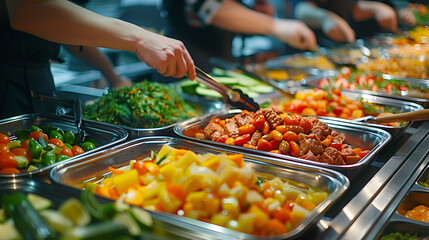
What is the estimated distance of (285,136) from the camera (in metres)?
1.88

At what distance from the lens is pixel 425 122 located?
2.46 metres

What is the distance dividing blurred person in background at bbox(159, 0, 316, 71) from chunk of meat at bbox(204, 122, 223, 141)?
1.57 meters

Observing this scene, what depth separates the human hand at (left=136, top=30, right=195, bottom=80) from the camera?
6.71 ft

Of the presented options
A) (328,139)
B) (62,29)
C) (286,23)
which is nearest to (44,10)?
(62,29)

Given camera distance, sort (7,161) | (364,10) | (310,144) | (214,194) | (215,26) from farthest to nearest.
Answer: (364,10), (215,26), (310,144), (7,161), (214,194)

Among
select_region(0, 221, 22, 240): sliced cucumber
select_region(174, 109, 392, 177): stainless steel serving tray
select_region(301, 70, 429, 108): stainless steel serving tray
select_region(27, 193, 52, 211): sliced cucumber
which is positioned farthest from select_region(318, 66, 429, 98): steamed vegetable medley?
select_region(0, 221, 22, 240): sliced cucumber

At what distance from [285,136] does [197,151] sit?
42cm

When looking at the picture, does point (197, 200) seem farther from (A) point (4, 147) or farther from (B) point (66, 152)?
(A) point (4, 147)

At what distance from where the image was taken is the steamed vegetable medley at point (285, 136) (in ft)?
5.93

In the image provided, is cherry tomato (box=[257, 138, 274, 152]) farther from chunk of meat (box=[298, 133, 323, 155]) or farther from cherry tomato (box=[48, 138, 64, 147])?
cherry tomato (box=[48, 138, 64, 147])

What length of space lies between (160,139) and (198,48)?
7.58 feet

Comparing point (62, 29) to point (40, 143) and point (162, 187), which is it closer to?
point (40, 143)

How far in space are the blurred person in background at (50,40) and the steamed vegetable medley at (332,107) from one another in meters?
0.89

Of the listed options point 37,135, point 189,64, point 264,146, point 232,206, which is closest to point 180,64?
point 189,64
